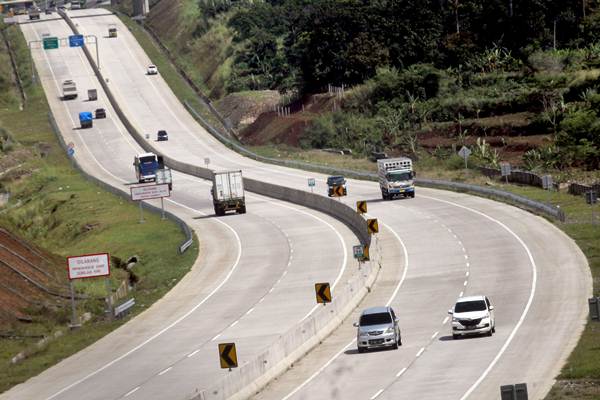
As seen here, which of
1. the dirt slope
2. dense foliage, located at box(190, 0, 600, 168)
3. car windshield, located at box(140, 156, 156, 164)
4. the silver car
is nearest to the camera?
the silver car

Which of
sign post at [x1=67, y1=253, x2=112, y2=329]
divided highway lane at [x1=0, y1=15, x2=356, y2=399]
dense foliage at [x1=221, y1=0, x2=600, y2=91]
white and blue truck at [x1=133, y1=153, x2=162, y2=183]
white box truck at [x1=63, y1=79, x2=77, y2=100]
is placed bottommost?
divided highway lane at [x1=0, y1=15, x2=356, y2=399]

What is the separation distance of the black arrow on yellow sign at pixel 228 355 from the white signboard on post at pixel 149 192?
55009 millimetres

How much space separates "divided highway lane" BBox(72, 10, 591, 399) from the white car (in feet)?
1.48

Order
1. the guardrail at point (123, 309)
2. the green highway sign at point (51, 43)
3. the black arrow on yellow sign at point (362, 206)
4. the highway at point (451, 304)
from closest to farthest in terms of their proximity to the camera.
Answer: the highway at point (451, 304) < the guardrail at point (123, 309) < the black arrow on yellow sign at point (362, 206) < the green highway sign at point (51, 43)

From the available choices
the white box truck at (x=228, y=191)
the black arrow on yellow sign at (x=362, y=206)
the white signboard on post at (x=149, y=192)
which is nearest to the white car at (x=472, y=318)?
the black arrow on yellow sign at (x=362, y=206)

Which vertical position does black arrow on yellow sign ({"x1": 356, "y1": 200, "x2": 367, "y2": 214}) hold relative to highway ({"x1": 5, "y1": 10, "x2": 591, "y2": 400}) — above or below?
above

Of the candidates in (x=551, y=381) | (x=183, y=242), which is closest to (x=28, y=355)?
(x=551, y=381)

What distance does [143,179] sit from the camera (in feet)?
390

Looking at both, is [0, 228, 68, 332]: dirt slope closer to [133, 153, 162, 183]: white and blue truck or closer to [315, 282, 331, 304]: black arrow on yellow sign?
[315, 282, 331, 304]: black arrow on yellow sign

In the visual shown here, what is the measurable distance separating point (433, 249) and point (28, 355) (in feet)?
84.9

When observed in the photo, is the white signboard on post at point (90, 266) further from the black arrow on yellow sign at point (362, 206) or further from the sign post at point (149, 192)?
the sign post at point (149, 192)

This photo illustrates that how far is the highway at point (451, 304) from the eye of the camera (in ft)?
131

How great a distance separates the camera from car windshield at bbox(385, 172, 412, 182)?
9406 centimetres

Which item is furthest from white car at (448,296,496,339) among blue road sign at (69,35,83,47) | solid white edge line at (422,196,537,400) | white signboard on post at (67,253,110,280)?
blue road sign at (69,35,83,47)
